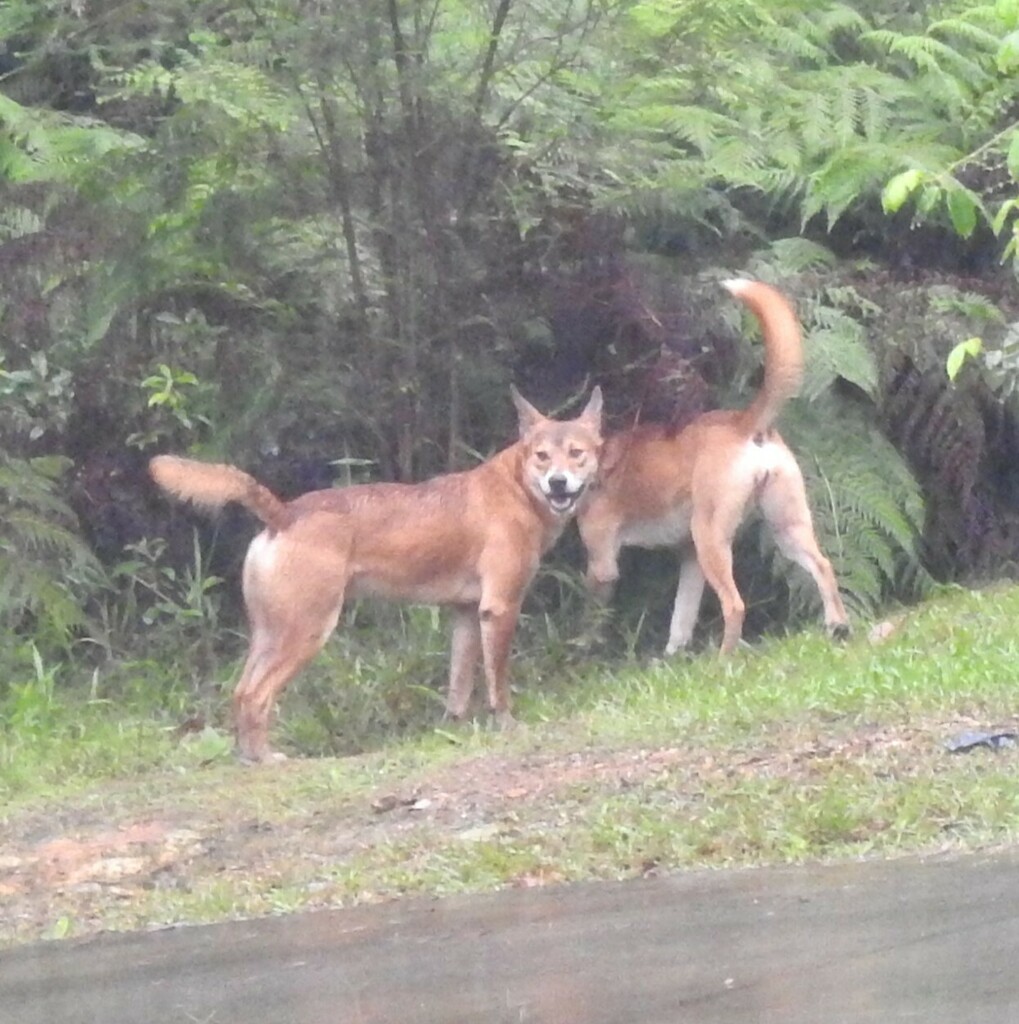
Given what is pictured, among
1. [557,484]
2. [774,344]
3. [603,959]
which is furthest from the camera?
[774,344]

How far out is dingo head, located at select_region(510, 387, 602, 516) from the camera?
10117mm

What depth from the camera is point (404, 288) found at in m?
10.9

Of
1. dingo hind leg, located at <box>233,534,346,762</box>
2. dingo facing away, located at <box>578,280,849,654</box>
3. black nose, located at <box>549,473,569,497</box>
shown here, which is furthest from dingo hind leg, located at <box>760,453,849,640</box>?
dingo hind leg, located at <box>233,534,346,762</box>

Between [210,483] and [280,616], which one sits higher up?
[210,483]

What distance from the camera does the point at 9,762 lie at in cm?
915

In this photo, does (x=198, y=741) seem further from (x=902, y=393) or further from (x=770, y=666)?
(x=902, y=393)

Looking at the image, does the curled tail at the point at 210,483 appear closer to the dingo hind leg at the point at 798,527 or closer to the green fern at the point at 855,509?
the dingo hind leg at the point at 798,527

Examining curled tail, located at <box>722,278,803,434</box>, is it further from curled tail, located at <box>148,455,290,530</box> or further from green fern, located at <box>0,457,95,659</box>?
green fern, located at <box>0,457,95,659</box>

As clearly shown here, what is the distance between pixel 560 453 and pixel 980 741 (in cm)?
395

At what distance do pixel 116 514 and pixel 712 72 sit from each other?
4.17 meters

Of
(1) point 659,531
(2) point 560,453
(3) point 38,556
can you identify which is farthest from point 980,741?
(3) point 38,556

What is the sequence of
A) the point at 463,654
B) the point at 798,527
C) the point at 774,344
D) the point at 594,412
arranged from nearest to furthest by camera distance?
1. the point at 463,654
2. the point at 774,344
3. the point at 594,412
4. the point at 798,527

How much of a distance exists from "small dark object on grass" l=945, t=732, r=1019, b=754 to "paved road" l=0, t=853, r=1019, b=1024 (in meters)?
1.15

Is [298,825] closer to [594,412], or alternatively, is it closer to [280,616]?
[280,616]
